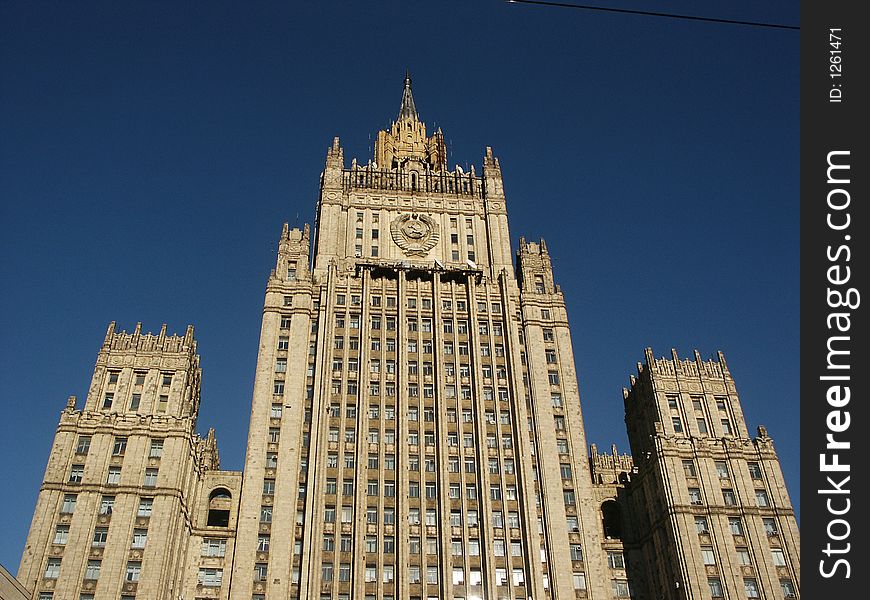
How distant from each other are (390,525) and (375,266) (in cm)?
3151

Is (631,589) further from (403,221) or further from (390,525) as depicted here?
(403,221)

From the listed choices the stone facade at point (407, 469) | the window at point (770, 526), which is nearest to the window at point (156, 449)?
the stone facade at point (407, 469)

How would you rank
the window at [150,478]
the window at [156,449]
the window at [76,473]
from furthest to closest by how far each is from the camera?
the window at [156,449], the window at [150,478], the window at [76,473]

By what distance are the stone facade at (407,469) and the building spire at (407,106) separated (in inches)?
1551

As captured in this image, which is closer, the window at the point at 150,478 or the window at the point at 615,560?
the window at the point at 150,478

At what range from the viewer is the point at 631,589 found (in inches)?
2992

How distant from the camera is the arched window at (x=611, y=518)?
8425 centimetres

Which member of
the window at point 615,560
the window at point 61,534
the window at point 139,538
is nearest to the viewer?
the window at point 61,534

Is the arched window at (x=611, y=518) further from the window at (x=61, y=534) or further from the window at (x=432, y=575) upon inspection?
the window at (x=61, y=534)

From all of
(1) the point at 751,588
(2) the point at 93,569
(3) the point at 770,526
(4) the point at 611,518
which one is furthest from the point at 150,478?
(3) the point at 770,526

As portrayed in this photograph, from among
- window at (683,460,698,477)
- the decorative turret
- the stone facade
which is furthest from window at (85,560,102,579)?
the decorative turret

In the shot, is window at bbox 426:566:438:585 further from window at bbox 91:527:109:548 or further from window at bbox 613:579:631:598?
window at bbox 91:527:109:548

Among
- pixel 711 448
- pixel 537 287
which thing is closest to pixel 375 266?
pixel 537 287

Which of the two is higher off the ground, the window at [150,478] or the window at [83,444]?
the window at [83,444]
